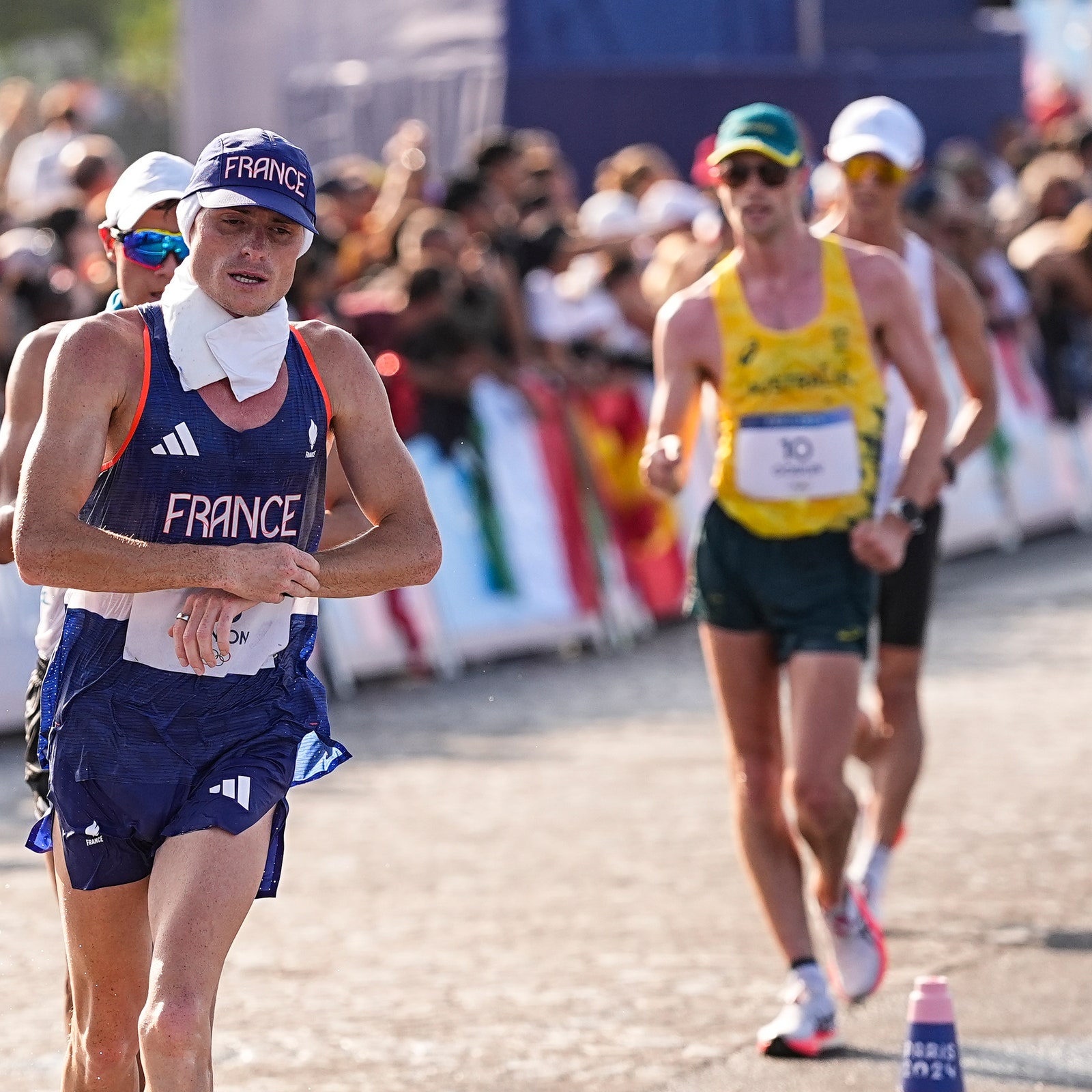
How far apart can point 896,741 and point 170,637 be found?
130 inches

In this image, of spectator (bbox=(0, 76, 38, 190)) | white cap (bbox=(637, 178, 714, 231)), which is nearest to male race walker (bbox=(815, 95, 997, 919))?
white cap (bbox=(637, 178, 714, 231))

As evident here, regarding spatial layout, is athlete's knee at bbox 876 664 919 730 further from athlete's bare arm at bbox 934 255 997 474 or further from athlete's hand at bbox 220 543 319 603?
athlete's hand at bbox 220 543 319 603

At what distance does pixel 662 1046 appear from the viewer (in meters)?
5.65

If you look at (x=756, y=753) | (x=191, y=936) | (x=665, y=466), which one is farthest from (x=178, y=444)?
(x=756, y=753)

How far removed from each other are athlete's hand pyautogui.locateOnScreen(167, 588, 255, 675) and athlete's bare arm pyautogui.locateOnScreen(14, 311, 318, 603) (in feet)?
0.15

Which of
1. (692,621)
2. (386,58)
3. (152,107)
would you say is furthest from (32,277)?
(152,107)

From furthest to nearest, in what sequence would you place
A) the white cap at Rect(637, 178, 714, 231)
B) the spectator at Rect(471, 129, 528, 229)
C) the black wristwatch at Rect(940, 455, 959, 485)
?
1. the white cap at Rect(637, 178, 714, 231)
2. the spectator at Rect(471, 129, 528, 229)
3. the black wristwatch at Rect(940, 455, 959, 485)

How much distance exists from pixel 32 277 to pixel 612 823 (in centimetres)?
368

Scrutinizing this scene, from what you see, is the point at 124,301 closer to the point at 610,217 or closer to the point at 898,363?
the point at 898,363

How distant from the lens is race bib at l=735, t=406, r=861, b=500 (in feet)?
19.5

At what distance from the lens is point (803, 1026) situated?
557 centimetres

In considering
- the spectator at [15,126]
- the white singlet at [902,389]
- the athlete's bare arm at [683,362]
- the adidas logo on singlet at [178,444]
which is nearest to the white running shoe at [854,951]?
the white singlet at [902,389]

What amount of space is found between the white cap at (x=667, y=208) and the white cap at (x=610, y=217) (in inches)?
3.2

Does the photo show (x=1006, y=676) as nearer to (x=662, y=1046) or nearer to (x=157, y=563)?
(x=662, y=1046)
